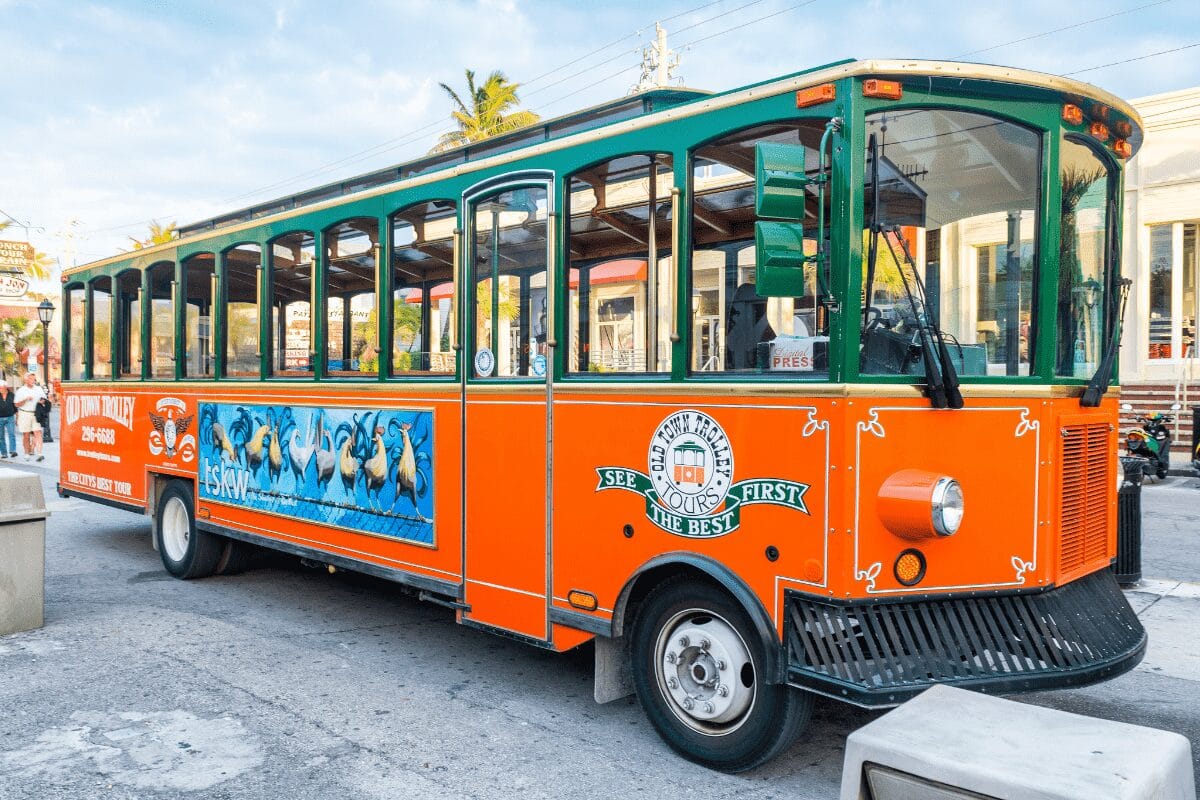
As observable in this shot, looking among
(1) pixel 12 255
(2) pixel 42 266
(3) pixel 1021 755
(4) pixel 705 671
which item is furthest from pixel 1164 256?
(2) pixel 42 266

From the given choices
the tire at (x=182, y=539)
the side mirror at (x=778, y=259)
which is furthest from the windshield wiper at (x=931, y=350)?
the tire at (x=182, y=539)

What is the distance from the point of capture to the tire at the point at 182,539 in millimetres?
8367

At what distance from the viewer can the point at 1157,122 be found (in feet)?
67.4

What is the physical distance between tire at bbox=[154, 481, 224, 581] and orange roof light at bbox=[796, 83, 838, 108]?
20.9ft

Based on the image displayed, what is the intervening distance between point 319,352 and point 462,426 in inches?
70.1

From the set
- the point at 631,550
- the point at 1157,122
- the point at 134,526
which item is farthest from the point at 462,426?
the point at 1157,122

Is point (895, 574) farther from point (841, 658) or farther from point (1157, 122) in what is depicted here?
point (1157, 122)

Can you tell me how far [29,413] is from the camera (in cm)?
1986

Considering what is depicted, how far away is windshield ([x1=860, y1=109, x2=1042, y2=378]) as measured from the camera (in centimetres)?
404

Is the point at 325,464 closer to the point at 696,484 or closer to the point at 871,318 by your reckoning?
the point at 696,484

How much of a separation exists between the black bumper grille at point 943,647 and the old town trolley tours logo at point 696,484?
1.41 ft

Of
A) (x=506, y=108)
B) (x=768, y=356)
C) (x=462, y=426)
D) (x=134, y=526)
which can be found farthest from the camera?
(x=506, y=108)

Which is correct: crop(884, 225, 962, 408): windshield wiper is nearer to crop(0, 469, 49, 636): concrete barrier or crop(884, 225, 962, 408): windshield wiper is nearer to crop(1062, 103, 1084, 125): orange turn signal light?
crop(1062, 103, 1084, 125): orange turn signal light

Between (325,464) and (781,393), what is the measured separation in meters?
3.78
